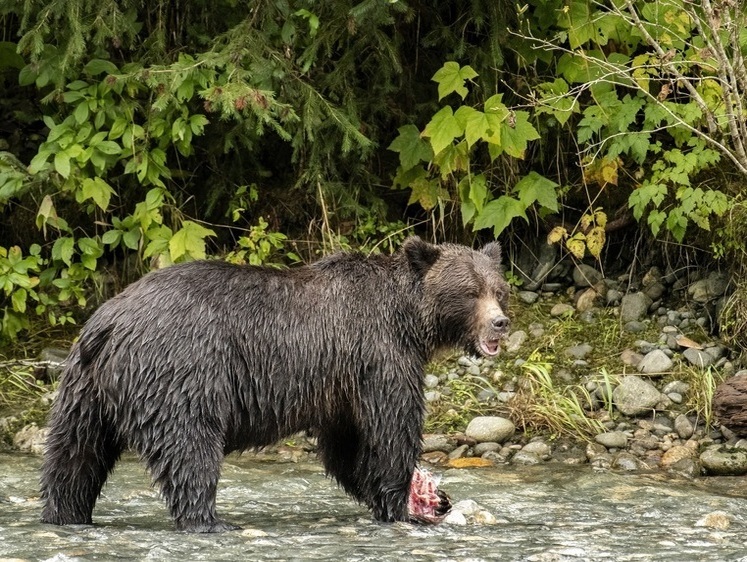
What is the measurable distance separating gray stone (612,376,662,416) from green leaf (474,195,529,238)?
154 cm

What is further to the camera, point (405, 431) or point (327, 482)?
point (327, 482)

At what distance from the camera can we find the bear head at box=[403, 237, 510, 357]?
6781 mm

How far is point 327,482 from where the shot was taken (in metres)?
7.98

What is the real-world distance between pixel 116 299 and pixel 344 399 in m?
1.35

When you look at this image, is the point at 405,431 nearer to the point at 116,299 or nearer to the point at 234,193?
the point at 116,299

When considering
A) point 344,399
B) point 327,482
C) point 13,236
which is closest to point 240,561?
point 344,399

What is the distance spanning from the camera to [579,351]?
9.70 meters

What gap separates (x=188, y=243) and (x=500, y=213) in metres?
2.45

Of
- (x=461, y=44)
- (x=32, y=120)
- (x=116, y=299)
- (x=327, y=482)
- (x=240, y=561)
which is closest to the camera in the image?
(x=240, y=561)

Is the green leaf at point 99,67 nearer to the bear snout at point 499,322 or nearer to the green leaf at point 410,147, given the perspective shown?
the green leaf at point 410,147

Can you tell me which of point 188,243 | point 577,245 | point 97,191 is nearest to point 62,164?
point 97,191

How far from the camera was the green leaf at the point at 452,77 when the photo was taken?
9141 mm

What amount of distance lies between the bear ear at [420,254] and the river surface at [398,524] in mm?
1446

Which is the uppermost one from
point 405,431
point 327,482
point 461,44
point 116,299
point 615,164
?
point 461,44
